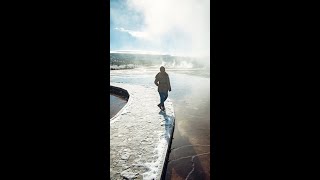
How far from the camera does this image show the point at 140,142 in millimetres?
4766

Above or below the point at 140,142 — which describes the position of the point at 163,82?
above

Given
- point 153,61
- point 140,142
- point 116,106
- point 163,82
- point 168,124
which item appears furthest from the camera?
point 153,61

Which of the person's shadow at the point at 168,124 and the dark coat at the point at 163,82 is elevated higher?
the dark coat at the point at 163,82

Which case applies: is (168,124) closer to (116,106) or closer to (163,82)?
(163,82)

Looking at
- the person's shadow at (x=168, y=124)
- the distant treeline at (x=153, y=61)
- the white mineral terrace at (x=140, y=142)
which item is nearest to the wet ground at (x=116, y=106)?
the white mineral terrace at (x=140, y=142)

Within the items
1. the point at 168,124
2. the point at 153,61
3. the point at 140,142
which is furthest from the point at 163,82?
the point at 153,61

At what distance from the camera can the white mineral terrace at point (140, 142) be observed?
3512 mm

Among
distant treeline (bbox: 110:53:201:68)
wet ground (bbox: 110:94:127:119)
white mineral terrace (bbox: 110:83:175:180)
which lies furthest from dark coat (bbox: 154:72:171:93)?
distant treeline (bbox: 110:53:201:68)

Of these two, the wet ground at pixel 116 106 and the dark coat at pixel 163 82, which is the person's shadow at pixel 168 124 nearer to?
the dark coat at pixel 163 82

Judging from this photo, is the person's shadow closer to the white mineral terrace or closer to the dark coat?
the white mineral terrace
